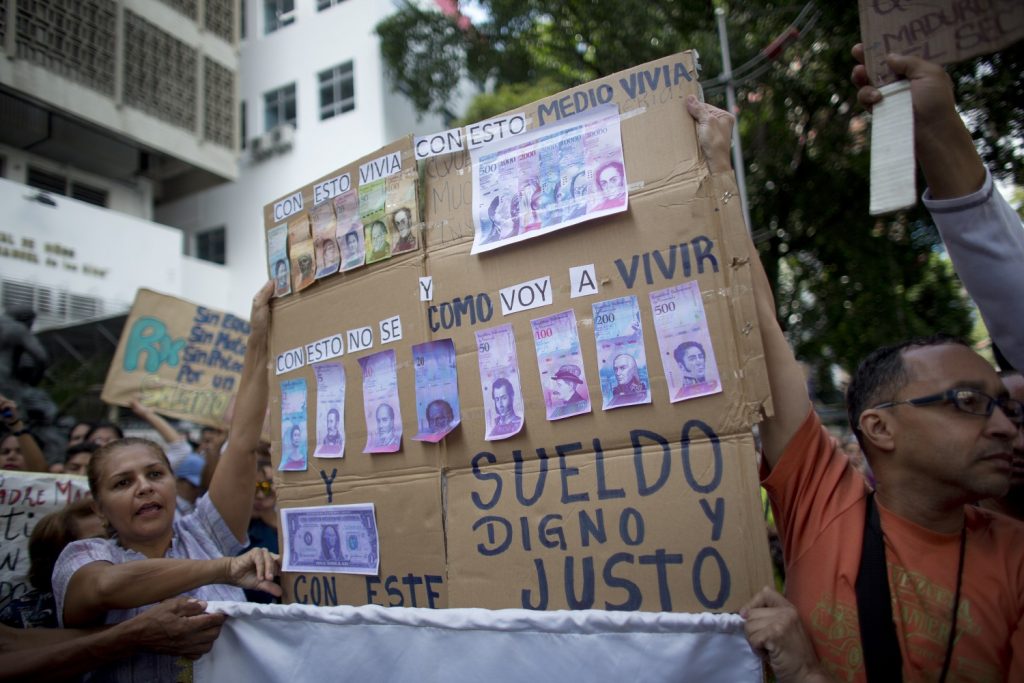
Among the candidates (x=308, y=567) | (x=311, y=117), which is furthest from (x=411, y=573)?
(x=311, y=117)

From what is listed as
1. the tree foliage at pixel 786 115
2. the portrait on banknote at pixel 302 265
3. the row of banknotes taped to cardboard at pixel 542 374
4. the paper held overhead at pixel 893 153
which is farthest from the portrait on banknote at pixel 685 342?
the tree foliage at pixel 786 115

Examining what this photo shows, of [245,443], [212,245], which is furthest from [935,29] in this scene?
[212,245]

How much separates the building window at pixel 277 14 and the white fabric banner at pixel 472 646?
17011 millimetres

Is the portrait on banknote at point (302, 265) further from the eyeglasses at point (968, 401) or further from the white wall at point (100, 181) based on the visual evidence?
the white wall at point (100, 181)

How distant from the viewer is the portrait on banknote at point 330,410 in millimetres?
2180

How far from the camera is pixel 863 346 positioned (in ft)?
43.0

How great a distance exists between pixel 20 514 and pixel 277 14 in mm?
16488

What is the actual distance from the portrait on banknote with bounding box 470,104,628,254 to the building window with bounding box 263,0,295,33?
54.5ft

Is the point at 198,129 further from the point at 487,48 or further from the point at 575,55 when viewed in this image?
the point at 575,55

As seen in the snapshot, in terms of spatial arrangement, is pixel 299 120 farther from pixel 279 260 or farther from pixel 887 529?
pixel 887 529

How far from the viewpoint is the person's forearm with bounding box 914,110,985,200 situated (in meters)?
1.42

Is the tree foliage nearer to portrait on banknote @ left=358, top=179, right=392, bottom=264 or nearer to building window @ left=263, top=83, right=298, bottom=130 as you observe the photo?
building window @ left=263, top=83, right=298, bottom=130

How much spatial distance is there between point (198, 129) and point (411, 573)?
13586 mm

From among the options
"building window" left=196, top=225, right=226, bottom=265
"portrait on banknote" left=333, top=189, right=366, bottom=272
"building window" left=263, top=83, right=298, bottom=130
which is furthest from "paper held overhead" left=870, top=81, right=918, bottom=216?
"building window" left=196, top=225, right=226, bottom=265
